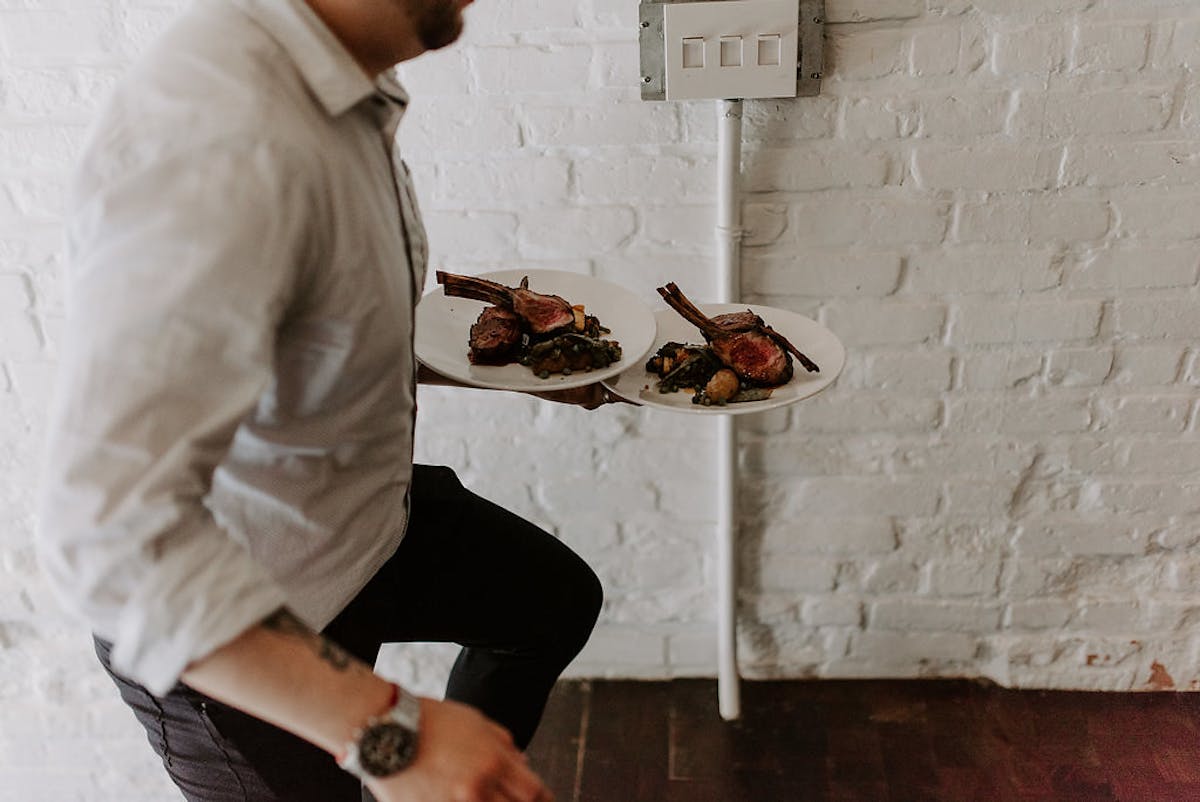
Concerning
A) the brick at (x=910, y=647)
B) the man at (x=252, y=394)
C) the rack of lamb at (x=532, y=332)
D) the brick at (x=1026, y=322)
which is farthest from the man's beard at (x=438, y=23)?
the brick at (x=910, y=647)

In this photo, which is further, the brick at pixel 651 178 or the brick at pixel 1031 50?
the brick at pixel 651 178

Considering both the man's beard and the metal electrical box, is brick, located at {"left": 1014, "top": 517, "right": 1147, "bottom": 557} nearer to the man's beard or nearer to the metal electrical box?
the metal electrical box

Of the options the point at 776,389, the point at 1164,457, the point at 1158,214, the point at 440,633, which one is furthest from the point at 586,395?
the point at 1164,457

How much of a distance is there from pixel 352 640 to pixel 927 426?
96cm

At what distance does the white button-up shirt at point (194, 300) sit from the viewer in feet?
2.04

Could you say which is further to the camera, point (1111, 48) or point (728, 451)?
point (728, 451)

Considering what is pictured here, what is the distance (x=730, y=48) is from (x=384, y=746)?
986 mm

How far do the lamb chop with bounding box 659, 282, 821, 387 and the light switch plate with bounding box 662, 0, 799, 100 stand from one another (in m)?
0.29

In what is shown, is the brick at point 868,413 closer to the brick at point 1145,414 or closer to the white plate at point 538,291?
the brick at point 1145,414

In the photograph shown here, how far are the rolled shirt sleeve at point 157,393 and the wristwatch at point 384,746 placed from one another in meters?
0.12

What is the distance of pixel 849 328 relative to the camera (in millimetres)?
1500

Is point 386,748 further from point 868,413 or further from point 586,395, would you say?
point 868,413

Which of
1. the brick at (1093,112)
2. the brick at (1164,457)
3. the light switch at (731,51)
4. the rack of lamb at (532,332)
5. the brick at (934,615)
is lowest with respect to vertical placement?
the brick at (934,615)

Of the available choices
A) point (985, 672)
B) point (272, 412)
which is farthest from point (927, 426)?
point (272, 412)
